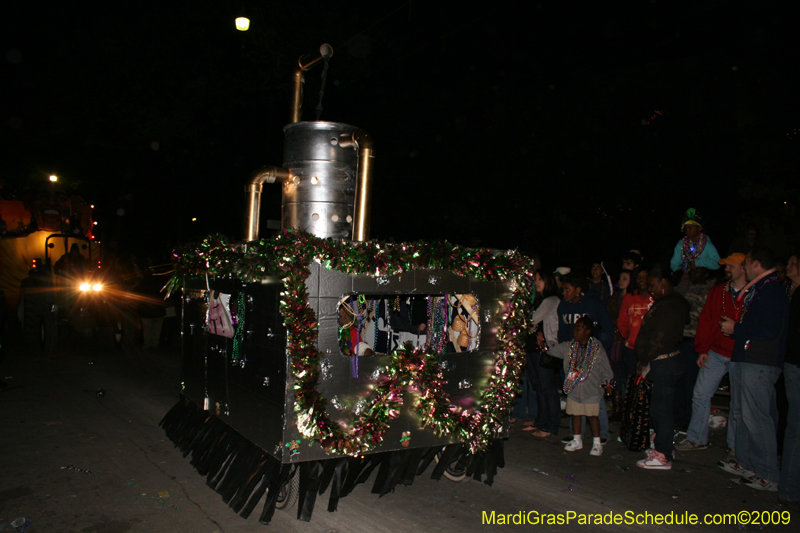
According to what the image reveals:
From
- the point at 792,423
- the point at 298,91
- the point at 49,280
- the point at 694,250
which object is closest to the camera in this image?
the point at 792,423

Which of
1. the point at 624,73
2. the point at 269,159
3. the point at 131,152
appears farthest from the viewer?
the point at 624,73

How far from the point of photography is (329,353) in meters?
3.79

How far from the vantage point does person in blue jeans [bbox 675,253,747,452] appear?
17.0ft

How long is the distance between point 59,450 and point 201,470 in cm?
189

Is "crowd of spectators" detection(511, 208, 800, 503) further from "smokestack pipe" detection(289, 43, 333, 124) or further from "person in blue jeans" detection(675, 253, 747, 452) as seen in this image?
"smokestack pipe" detection(289, 43, 333, 124)

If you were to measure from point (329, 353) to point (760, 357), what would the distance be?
363 centimetres

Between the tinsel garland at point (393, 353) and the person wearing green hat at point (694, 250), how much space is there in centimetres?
371

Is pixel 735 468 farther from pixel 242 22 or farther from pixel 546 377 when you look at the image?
pixel 242 22

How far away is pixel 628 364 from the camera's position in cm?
647

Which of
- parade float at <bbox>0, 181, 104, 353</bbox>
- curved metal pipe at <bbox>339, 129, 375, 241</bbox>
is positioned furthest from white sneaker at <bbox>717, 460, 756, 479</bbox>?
parade float at <bbox>0, 181, 104, 353</bbox>

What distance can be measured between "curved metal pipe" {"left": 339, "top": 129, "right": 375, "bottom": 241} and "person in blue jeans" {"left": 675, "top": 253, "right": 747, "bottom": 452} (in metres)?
3.35

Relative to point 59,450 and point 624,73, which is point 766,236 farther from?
point 59,450

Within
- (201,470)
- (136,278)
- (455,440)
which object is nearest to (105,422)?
(201,470)

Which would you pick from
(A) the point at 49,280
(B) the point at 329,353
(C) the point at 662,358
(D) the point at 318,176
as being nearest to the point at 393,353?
(B) the point at 329,353
